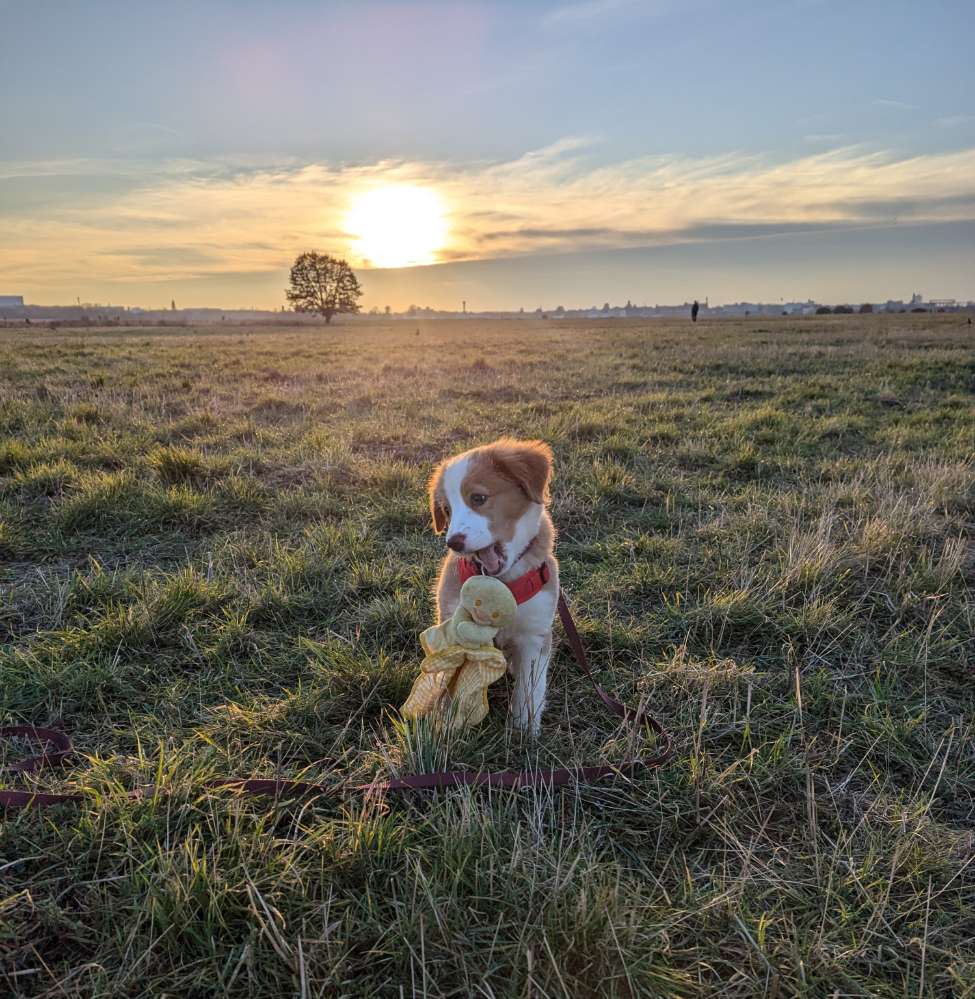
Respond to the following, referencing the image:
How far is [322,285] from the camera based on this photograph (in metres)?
84.3

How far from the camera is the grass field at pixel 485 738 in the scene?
176 cm

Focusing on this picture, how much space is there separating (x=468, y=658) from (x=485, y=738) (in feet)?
1.35

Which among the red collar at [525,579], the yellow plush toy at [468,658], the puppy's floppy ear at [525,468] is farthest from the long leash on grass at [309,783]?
the puppy's floppy ear at [525,468]

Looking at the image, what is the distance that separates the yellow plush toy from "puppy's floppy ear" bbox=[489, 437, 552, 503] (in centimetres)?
49

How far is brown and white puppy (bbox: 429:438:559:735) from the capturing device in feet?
9.36

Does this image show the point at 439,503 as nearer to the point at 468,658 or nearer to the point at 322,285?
the point at 468,658

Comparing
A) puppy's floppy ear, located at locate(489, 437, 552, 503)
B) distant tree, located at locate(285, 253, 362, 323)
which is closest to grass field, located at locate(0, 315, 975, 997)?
puppy's floppy ear, located at locate(489, 437, 552, 503)

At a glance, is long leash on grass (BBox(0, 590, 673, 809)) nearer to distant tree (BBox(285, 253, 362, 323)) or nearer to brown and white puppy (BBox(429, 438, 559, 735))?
brown and white puppy (BBox(429, 438, 559, 735))

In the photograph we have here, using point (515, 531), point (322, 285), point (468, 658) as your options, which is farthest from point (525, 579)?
point (322, 285)

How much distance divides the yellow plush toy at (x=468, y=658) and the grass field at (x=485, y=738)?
0.56 feet

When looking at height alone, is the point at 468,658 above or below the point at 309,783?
above

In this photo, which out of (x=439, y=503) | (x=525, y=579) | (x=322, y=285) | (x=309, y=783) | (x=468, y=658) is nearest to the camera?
(x=309, y=783)

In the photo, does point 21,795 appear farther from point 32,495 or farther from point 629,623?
point 32,495

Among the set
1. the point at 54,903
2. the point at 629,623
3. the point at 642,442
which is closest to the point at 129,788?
the point at 54,903
